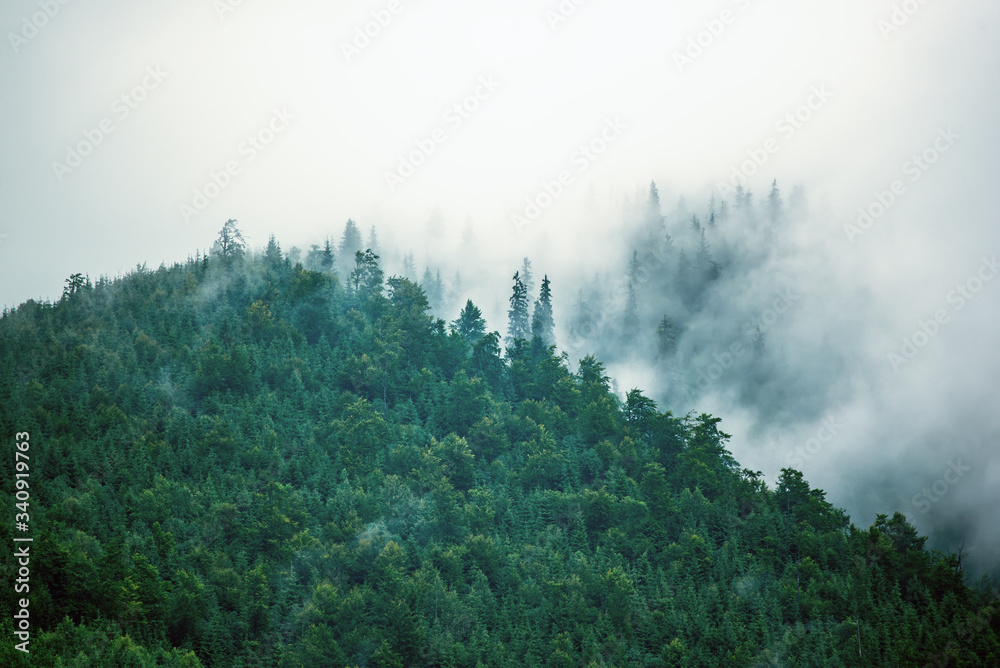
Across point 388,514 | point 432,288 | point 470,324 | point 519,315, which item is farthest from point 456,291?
point 388,514

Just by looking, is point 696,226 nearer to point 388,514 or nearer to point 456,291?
point 456,291

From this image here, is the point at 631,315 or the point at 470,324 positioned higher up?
the point at 631,315

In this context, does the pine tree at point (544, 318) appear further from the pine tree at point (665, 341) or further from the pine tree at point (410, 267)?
the pine tree at point (410, 267)

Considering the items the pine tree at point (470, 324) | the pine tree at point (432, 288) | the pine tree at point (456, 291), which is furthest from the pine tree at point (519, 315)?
the pine tree at point (432, 288)

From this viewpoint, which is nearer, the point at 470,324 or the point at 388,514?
the point at 388,514

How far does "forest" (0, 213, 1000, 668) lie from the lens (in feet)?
281

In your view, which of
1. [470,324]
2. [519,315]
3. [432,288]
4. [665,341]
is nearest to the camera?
[470,324]

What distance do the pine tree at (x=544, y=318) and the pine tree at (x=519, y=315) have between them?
4.65 ft

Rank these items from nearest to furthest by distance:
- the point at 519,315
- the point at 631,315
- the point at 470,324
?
the point at 470,324
the point at 519,315
the point at 631,315

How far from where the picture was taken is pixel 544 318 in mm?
153000

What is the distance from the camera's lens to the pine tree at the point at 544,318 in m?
151

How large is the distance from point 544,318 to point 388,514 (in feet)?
191

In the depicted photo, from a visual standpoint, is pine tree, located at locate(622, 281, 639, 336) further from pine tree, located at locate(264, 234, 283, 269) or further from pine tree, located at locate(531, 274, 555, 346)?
pine tree, located at locate(264, 234, 283, 269)

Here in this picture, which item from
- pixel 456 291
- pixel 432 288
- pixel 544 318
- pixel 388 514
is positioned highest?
pixel 456 291
